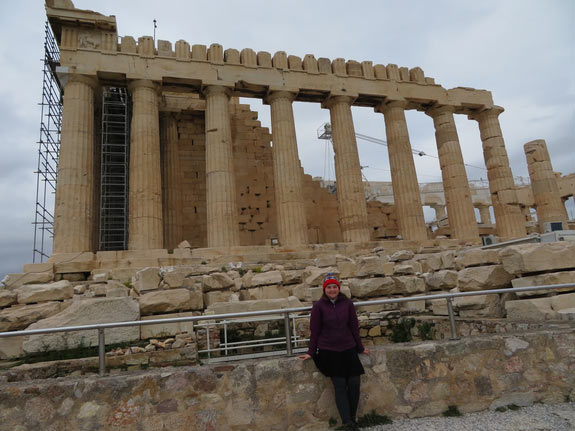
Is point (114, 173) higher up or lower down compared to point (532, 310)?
higher up

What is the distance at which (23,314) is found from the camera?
7938 mm

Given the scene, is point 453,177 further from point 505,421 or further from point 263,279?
point 505,421

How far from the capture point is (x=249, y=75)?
1780 cm

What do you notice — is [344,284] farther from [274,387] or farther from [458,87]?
[458,87]

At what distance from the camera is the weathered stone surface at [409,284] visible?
9328 mm

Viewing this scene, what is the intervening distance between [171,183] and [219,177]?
12.0 ft

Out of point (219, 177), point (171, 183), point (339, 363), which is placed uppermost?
point (171, 183)

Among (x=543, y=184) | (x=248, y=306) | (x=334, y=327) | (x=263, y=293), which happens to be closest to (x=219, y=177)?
(x=263, y=293)

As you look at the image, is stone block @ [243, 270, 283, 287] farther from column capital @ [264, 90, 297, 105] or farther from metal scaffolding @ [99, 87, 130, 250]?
column capital @ [264, 90, 297, 105]

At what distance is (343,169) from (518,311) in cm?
1308

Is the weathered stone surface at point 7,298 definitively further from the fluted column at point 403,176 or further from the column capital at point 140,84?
the fluted column at point 403,176

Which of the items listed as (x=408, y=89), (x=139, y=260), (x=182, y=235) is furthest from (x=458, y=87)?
(x=139, y=260)

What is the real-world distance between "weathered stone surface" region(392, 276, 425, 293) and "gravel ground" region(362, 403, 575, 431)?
5.38 meters

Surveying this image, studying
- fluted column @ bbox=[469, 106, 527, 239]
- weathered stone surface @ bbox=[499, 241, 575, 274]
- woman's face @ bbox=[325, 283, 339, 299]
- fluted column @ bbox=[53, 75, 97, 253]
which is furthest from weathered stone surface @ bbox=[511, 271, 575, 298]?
fluted column @ bbox=[469, 106, 527, 239]
